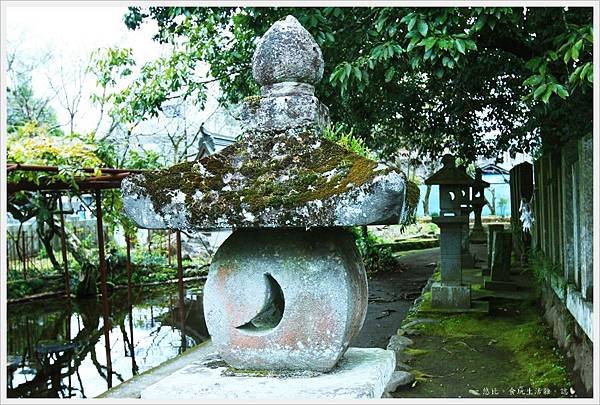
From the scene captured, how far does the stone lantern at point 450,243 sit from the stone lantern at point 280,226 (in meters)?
6.48

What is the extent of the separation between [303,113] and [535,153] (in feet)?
42.5

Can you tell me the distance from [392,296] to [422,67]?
22.6 ft

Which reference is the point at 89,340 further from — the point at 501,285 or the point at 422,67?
the point at 422,67

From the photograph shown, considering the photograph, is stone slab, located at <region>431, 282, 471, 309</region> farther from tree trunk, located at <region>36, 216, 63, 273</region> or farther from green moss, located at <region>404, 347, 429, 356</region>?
tree trunk, located at <region>36, 216, 63, 273</region>

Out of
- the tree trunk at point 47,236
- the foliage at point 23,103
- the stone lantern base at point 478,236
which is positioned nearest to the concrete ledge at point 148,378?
the tree trunk at point 47,236

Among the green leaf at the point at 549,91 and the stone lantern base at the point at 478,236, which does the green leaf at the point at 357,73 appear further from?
the stone lantern base at the point at 478,236

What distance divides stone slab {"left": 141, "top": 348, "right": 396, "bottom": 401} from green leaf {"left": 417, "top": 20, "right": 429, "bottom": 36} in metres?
2.62

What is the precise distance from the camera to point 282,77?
9.64 ft

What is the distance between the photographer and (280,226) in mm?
2520

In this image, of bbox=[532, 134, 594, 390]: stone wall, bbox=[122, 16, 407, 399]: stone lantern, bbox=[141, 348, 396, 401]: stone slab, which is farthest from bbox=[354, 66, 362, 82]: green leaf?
bbox=[141, 348, 396, 401]: stone slab

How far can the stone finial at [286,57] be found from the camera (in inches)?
→ 115

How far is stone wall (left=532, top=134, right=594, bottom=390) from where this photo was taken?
4918 mm

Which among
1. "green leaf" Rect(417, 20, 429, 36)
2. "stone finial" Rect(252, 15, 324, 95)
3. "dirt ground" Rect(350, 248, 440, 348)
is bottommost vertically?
"dirt ground" Rect(350, 248, 440, 348)

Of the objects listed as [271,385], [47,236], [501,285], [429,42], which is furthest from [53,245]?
[271,385]
